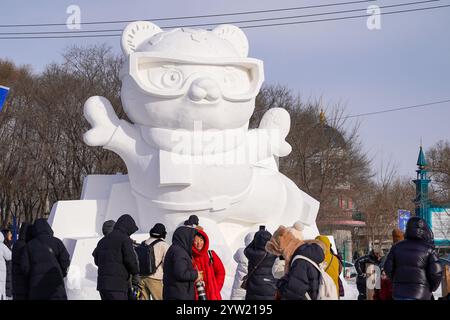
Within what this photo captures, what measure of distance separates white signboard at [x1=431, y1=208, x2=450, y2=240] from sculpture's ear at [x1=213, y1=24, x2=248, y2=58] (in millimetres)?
13455

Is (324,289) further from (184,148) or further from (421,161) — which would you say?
(421,161)

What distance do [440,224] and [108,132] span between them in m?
16.4

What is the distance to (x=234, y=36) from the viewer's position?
16.6m

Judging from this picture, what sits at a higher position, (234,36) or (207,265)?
(234,36)

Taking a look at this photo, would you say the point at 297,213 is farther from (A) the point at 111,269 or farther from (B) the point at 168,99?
(A) the point at 111,269

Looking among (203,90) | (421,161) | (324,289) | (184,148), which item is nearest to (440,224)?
(421,161)

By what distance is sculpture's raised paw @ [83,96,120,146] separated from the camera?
51.1 feet

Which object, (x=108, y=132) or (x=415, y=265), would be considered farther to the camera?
(x=108, y=132)

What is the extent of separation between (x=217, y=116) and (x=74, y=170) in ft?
66.1

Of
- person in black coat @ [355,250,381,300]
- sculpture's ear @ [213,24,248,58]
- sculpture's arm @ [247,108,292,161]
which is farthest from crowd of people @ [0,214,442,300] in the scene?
sculpture's ear @ [213,24,248,58]

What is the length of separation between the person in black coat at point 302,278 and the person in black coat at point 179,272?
1.31 metres

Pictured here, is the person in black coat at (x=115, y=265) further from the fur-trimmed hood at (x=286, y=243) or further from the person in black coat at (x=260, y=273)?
the fur-trimmed hood at (x=286, y=243)

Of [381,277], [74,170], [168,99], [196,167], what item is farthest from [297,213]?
[74,170]

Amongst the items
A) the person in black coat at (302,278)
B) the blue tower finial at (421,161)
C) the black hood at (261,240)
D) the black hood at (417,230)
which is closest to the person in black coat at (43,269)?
the black hood at (261,240)
